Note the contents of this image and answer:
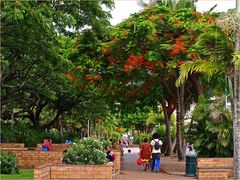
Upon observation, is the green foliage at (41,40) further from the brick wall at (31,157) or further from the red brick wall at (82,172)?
the red brick wall at (82,172)

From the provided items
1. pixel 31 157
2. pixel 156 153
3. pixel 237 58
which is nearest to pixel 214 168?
pixel 156 153

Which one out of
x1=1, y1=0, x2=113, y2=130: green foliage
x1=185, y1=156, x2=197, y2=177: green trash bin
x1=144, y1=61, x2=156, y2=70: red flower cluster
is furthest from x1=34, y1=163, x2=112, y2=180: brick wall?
x1=144, y1=61, x2=156, y2=70: red flower cluster

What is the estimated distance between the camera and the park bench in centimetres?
1812

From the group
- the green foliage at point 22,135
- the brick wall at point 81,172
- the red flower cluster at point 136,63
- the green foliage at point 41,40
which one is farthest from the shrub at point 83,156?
the green foliage at point 22,135

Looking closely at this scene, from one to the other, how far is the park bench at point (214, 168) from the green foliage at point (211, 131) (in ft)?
2.25

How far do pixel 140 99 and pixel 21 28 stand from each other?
60.9 feet

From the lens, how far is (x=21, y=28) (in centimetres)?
1798

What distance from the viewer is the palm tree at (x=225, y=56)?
14.0m

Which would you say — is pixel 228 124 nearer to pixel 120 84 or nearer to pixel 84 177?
pixel 84 177

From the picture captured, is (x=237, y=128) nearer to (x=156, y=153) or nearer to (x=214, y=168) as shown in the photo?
(x=214, y=168)

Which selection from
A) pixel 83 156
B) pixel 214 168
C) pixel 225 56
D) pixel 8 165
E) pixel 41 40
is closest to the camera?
pixel 225 56

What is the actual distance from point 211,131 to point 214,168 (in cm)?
162

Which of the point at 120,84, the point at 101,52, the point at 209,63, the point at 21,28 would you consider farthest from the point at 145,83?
the point at 209,63

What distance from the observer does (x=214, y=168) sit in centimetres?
1867
